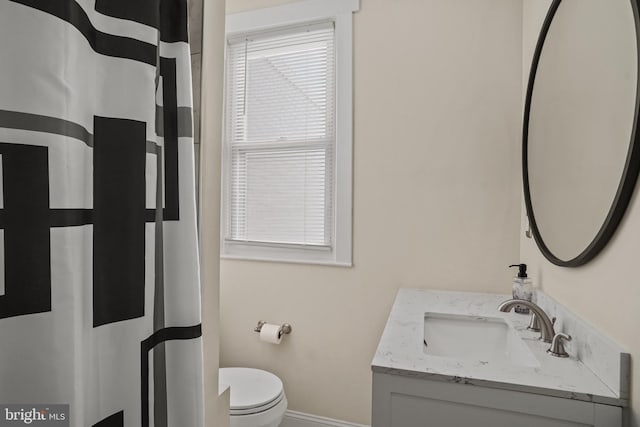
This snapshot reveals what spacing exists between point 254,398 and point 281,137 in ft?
4.56

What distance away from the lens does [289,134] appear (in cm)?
219

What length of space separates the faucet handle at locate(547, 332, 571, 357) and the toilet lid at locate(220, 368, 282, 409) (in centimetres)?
120

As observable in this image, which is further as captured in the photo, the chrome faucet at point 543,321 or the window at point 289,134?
the window at point 289,134

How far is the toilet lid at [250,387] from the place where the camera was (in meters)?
1.70

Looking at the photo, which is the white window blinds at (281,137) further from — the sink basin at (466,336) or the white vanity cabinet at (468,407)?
the white vanity cabinet at (468,407)

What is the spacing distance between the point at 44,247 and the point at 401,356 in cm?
85

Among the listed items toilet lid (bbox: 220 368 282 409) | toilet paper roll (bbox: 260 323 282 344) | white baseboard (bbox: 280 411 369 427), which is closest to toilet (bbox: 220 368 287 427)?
toilet lid (bbox: 220 368 282 409)

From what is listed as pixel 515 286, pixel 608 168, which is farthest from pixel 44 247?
pixel 515 286

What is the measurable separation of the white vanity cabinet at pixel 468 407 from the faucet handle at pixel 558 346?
0.70 feet

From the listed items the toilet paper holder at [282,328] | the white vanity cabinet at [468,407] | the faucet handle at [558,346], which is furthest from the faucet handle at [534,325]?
the toilet paper holder at [282,328]

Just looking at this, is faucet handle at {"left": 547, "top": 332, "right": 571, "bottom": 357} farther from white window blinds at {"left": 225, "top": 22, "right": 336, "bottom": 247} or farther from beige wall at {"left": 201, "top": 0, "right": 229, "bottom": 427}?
white window blinds at {"left": 225, "top": 22, "right": 336, "bottom": 247}

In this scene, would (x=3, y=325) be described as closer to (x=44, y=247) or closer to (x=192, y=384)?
(x=44, y=247)

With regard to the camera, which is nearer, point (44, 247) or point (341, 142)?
point (44, 247)

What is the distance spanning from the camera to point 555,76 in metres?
1.26
